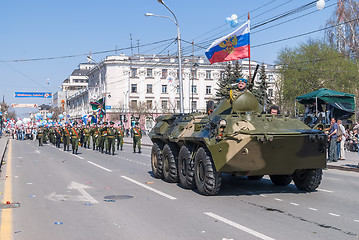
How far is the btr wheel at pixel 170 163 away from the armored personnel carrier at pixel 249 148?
1143 millimetres

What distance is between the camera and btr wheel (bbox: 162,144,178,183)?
12.0m

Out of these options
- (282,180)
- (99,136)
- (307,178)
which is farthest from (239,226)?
(99,136)

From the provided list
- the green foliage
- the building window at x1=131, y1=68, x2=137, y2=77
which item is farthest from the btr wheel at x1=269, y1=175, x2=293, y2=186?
the building window at x1=131, y1=68, x2=137, y2=77

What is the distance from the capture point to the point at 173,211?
321 inches

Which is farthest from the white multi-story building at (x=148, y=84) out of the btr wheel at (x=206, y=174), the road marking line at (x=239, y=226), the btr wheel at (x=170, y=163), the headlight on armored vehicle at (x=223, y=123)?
the road marking line at (x=239, y=226)

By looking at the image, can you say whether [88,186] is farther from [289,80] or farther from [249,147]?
[289,80]

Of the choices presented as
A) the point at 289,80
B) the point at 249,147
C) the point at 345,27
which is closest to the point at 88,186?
the point at 249,147

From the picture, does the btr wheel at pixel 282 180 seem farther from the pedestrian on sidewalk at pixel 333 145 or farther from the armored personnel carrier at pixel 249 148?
the pedestrian on sidewalk at pixel 333 145

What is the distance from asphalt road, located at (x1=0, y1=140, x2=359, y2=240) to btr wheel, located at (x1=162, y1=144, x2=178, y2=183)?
260 mm

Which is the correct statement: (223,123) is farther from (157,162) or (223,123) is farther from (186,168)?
(157,162)

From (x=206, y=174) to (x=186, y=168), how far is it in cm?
136

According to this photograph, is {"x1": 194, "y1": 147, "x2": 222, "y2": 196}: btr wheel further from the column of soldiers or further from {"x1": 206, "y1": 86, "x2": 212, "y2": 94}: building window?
{"x1": 206, "y1": 86, "x2": 212, "y2": 94}: building window

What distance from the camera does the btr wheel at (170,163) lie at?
12.0 m

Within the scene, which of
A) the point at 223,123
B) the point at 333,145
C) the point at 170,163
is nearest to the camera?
the point at 223,123
